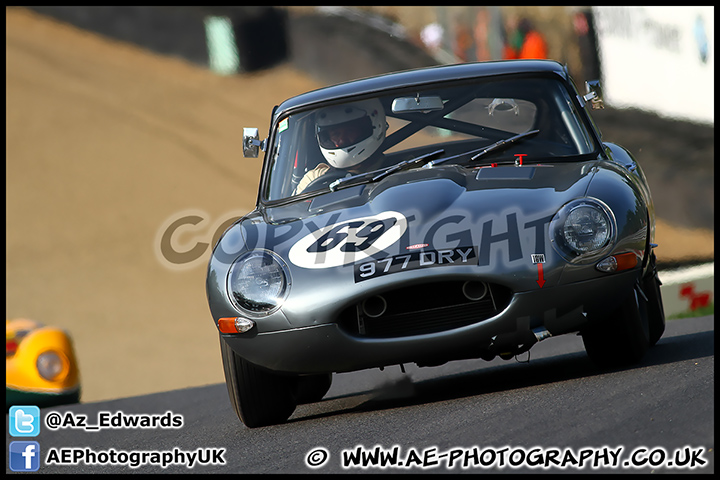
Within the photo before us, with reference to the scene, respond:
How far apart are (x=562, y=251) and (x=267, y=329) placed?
1.26m

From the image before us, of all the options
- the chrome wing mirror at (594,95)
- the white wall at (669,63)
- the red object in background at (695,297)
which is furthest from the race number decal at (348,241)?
the white wall at (669,63)

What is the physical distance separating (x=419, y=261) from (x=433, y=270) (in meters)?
0.07

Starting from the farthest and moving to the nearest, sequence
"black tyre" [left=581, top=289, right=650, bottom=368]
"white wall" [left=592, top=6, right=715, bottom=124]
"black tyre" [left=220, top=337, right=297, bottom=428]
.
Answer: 1. "white wall" [left=592, top=6, right=715, bottom=124]
2. "black tyre" [left=220, top=337, right=297, bottom=428]
3. "black tyre" [left=581, top=289, right=650, bottom=368]

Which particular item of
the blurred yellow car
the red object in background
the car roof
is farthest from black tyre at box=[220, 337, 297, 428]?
the red object in background

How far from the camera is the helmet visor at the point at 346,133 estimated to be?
5.18 m

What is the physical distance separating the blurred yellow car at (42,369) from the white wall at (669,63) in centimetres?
1220

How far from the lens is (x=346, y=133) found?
520cm

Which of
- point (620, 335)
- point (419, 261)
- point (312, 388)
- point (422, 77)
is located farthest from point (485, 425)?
point (422, 77)

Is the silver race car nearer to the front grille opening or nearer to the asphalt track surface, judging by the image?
the front grille opening

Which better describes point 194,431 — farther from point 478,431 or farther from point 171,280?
point 171,280

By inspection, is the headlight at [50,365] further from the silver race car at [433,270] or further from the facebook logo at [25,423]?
the silver race car at [433,270]

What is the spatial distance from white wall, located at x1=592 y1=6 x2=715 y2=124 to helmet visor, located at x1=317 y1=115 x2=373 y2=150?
507 inches

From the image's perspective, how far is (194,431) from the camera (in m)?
4.98

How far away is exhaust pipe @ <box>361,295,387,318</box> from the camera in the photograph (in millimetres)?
4129
